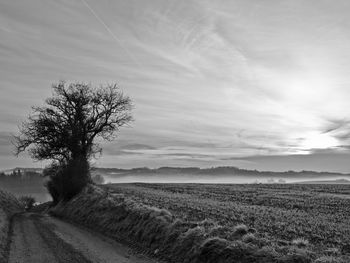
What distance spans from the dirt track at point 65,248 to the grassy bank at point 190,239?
3.63 feet

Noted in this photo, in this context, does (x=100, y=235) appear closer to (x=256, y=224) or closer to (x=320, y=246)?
(x=256, y=224)

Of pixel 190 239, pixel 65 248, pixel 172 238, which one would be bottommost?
pixel 65 248

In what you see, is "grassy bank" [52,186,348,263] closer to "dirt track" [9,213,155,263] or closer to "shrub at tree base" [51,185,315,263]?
"shrub at tree base" [51,185,315,263]

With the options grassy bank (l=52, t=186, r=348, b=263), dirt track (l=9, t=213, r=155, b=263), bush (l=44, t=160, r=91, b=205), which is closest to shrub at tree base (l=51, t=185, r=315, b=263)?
grassy bank (l=52, t=186, r=348, b=263)

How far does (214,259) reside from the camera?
1534cm

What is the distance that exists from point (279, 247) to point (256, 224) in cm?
572

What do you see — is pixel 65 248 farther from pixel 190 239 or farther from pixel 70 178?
pixel 70 178

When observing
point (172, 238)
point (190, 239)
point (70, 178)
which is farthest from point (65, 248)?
point (70, 178)

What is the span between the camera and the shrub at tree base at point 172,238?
1410 cm

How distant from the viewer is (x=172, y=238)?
18891mm

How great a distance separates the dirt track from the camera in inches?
700

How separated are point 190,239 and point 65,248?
701 centimetres

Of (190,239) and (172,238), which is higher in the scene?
(190,239)

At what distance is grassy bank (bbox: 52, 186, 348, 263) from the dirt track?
1106 mm
